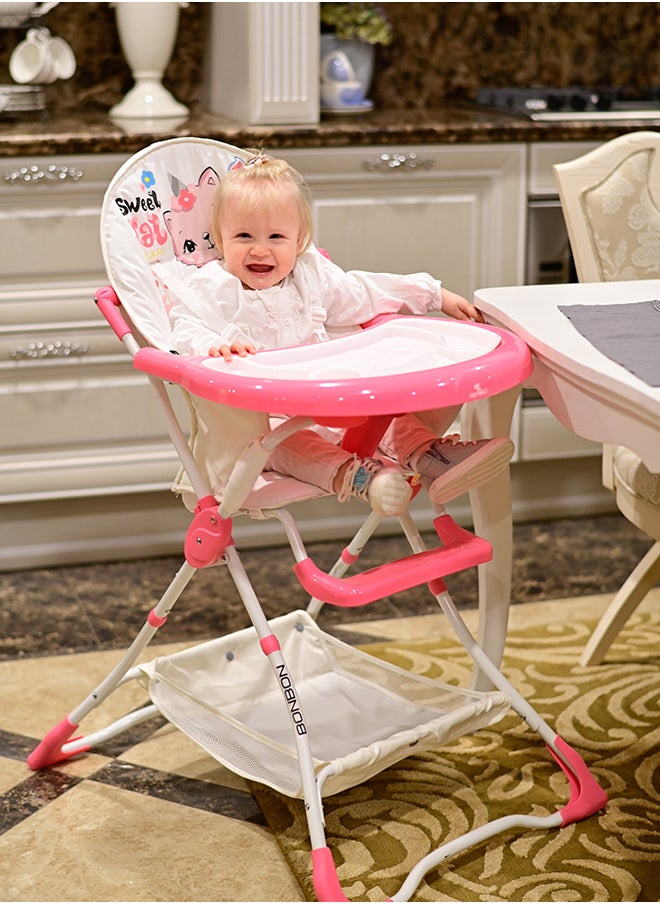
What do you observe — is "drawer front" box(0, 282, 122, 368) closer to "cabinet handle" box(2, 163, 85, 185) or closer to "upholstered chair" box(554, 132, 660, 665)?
"cabinet handle" box(2, 163, 85, 185)

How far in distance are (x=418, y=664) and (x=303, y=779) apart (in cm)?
83

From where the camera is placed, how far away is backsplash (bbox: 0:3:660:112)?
3551 mm

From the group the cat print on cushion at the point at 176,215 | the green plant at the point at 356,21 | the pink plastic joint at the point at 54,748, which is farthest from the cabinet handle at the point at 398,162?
the pink plastic joint at the point at 54,748

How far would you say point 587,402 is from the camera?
175 cm

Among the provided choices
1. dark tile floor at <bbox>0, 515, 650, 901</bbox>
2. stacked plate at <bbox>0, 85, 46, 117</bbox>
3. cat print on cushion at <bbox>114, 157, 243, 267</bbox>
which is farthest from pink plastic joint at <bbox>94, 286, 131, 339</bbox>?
stacked plate at <bbox>0, 85, 46, 117</bbox>

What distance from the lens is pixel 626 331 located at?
187 centimetres

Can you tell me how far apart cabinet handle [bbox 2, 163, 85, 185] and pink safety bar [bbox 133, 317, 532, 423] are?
52.9 inches

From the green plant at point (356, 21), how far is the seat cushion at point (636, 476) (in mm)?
1600

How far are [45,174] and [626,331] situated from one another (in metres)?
1.59

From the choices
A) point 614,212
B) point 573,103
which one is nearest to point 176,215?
point 614,212

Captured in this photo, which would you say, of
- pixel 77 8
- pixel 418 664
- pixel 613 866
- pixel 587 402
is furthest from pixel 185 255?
pixel 77 8

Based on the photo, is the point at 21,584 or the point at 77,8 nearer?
the point at 21,584

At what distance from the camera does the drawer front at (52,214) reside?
2922mm

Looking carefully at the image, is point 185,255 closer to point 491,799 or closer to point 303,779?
point 303,779
